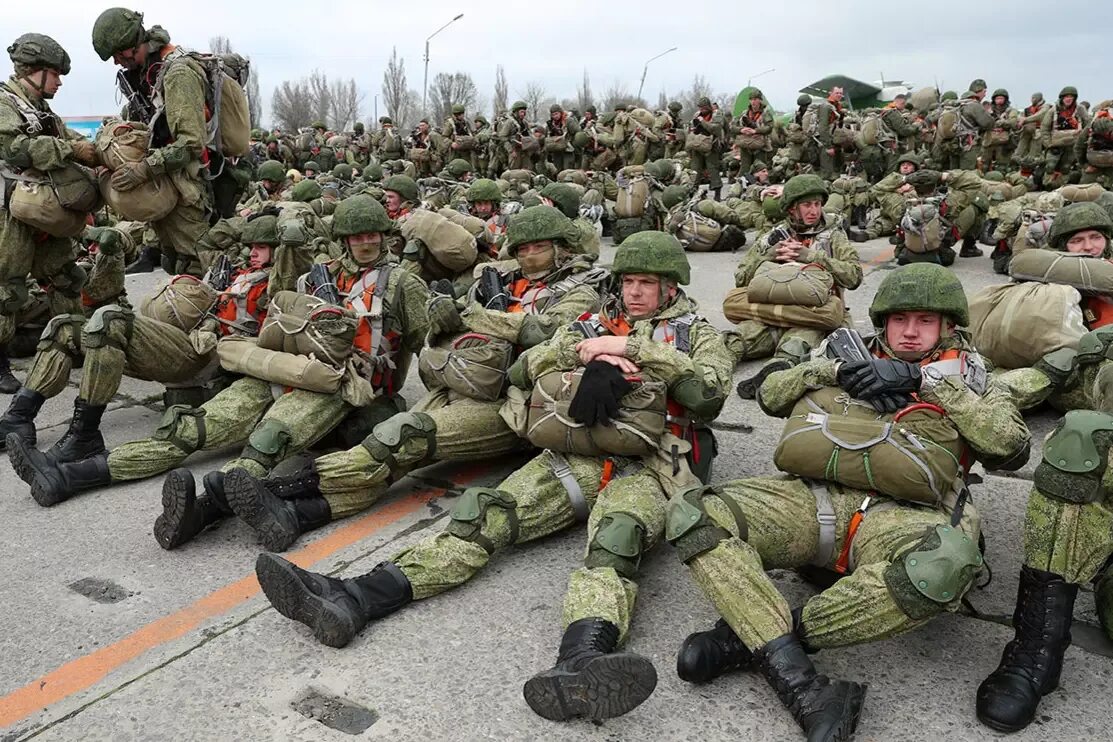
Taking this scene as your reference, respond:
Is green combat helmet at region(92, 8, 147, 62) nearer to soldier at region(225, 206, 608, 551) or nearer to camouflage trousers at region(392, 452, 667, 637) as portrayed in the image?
soldier at region(225, 206, 608, 551)

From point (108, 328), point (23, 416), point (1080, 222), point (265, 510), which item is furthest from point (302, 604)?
point (1080, 222)

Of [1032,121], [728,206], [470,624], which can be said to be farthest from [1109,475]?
[1032,121]

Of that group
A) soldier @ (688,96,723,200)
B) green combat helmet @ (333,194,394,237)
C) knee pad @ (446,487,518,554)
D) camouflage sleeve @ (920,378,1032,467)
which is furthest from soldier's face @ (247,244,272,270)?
soldier @ (688,96,723,200)

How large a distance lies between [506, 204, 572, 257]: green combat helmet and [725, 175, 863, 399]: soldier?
1.98m

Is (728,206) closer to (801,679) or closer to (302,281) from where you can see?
(302,281)

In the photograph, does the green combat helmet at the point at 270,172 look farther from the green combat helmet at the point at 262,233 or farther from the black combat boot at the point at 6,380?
the green combat helmet at the point at 262,233

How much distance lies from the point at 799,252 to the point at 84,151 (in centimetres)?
514

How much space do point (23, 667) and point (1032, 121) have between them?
1871 centimetres

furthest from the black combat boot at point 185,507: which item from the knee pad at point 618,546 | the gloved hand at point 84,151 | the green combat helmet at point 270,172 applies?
the green combat helmet at point 270,172

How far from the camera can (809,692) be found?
2.68 meters

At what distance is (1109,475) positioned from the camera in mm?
2820

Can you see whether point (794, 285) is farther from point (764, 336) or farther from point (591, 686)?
point (591, 686)

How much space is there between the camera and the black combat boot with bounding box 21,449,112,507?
4637mm

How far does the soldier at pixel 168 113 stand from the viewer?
19.3 ft
